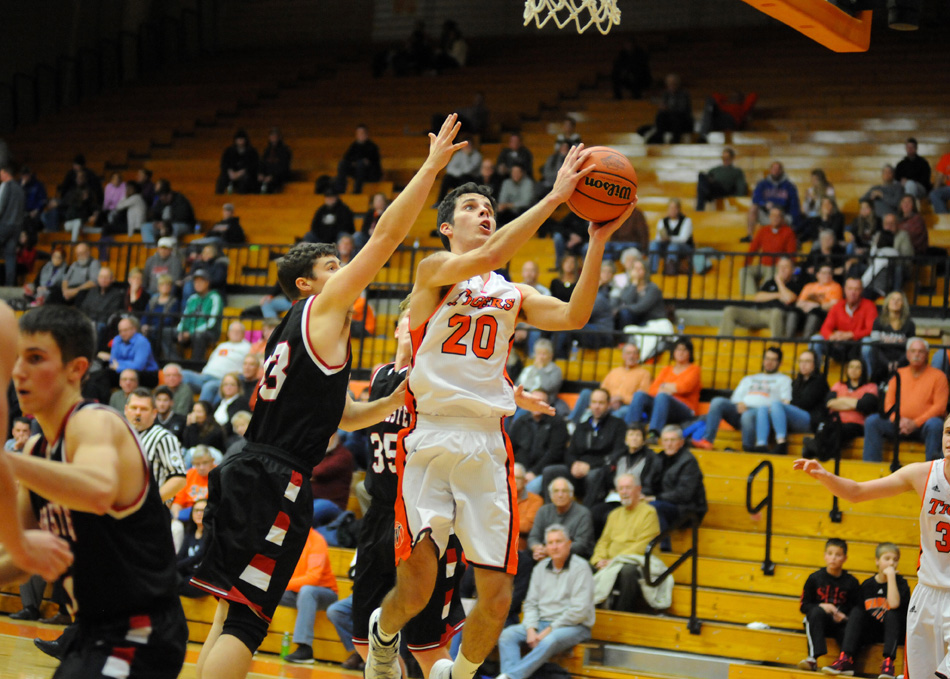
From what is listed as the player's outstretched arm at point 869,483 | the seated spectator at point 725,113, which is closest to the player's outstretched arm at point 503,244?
the player's outstretched arm at point 869,483

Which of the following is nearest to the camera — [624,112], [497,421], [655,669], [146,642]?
[146,642]

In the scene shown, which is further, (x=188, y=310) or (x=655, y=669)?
(x=188, y=310)

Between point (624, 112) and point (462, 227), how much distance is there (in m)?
14.0

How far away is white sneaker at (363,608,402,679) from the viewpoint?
5.18 m

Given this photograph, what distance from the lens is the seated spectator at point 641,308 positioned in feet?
→ 40.9

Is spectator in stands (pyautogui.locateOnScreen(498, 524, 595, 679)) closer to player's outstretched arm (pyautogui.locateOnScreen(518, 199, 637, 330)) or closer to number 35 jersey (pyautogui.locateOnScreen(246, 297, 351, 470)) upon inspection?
player's outstretched arm (pyautogui.locateOnScreen(518, 199, 637, 330))

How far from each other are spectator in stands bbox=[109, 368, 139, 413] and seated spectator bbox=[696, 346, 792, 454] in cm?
604

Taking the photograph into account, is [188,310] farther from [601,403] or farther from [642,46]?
[642,46]

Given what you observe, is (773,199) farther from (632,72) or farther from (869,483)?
(869,483)

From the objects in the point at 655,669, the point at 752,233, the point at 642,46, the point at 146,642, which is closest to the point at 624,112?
the point at 642,46

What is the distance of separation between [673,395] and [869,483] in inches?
213

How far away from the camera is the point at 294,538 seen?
15.1ft

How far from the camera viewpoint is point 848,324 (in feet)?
37.7

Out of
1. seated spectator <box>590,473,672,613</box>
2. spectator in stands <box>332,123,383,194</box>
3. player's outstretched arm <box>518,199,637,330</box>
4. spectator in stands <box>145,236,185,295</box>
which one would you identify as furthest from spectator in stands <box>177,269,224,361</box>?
player's outstretched arm <box>518,199,637,330</box>
